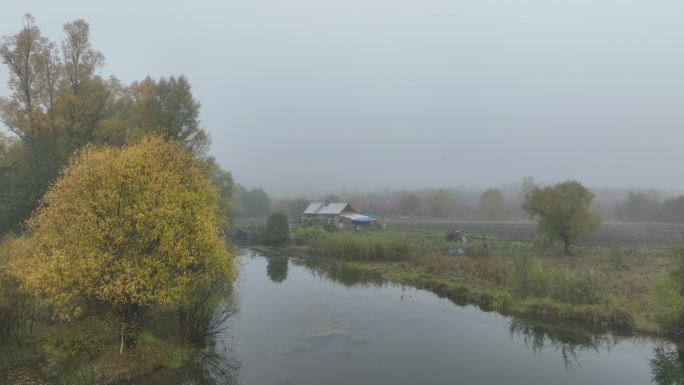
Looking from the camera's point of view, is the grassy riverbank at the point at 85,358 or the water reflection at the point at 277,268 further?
the water reflection at the point at 277,268

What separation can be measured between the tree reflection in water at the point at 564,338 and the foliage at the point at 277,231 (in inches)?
1791

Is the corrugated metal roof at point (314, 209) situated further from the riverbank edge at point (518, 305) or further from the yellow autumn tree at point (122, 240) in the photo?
the yellow autumn tree at point (122, 240)

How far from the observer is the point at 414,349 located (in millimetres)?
21797

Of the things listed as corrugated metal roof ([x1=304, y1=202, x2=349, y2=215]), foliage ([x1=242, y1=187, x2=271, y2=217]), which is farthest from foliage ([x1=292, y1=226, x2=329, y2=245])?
foliage ([x1=242, y1=187, x2=271, y2=217])

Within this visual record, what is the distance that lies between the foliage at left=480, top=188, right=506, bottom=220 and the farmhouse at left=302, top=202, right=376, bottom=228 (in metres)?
59.1

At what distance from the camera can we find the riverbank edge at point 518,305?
24062 mm

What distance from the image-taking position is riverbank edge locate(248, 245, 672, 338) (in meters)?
24.1

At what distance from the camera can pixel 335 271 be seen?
151 feet

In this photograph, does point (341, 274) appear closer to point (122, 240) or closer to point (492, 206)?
point (122, 240)

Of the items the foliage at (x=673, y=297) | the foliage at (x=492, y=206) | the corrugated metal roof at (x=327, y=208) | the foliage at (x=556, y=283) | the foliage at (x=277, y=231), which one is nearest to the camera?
the foliage at (x=673, y=297)

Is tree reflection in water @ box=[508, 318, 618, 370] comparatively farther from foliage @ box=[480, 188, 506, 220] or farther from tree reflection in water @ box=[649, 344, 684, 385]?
foliage @ box=[480, 188, 506, 220]

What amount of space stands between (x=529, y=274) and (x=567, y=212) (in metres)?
19.9

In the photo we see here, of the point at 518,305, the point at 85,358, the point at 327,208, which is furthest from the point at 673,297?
the point at 327,208

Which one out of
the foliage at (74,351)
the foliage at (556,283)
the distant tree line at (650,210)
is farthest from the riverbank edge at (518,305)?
the distant tree line at (650,210)
